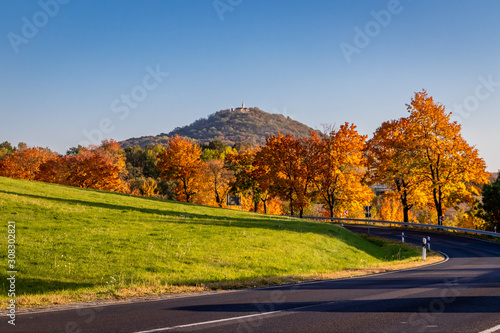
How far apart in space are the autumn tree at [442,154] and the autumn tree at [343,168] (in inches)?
241

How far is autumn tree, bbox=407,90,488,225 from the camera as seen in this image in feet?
130

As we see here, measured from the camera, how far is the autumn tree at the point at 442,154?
39.7 m

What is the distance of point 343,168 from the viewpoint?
4544cm

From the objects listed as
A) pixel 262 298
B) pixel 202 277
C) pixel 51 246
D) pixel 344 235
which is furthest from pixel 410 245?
pixel 51 246

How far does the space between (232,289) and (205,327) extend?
5.50 m

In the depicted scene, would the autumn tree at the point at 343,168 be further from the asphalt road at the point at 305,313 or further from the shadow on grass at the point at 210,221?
the asphalt road at the point at 305,313

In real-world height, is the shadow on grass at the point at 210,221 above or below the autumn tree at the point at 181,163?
below

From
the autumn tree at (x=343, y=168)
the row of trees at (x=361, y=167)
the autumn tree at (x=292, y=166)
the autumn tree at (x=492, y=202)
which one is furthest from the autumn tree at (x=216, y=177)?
the autumn tree at (x=492, y=202)

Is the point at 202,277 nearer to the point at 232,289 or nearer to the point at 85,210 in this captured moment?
the point at 232,289

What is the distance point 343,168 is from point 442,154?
35.5ft

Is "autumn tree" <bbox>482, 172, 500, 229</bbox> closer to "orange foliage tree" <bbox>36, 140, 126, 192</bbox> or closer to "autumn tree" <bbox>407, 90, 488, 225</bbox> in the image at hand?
"autumn tree" <bbox>407, 90, 488, 225</bbox>

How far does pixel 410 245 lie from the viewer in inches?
1182

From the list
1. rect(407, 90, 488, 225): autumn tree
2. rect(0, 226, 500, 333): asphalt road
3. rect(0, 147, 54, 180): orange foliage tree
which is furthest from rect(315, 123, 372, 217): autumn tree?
rect(0, 147, 54, 180): orange foliage tree

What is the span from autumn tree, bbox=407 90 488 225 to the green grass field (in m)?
15.3
